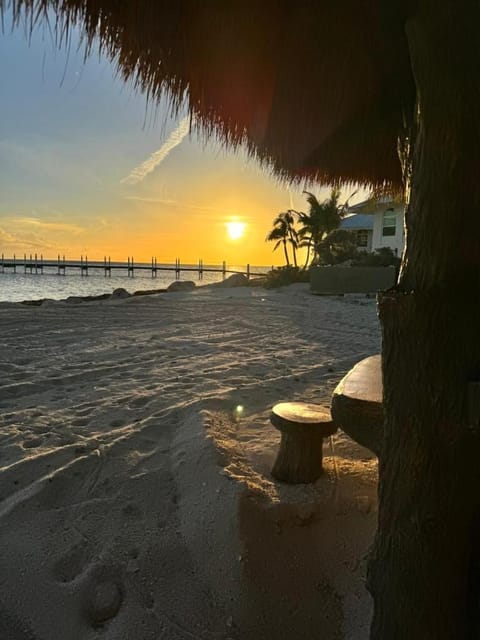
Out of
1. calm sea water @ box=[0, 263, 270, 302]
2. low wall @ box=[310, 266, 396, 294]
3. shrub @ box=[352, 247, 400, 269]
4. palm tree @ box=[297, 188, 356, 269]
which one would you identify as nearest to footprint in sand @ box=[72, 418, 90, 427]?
low wall @ box=[310, 266, 396, 294]

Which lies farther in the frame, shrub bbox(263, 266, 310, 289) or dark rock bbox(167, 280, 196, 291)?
shrub bbox(263, 266, 310, 289)

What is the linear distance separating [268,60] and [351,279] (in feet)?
49.2

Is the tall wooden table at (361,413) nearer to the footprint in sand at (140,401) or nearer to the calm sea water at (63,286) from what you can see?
the footprint in sand at (140,401)

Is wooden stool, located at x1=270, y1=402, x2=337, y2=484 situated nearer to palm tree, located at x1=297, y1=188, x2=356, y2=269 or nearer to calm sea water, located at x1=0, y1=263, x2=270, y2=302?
calm sea water, located at x1=0, y1=263, x2=270, y2=302

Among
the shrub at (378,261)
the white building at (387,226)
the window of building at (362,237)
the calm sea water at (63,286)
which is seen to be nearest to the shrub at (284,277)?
the shrub at (378,261)

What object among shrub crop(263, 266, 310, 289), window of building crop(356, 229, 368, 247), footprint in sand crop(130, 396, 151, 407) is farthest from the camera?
window of building crop(356, 229, 368, 247)

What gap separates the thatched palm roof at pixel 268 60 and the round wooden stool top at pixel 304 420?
5.76 ft

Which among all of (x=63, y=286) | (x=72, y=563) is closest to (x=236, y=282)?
(x=63, y=286)

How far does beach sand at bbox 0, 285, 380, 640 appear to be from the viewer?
159cm

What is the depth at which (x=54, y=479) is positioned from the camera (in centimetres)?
226

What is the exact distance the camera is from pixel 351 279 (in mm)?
16250

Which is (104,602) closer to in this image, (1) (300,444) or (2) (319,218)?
(1) (300,444)

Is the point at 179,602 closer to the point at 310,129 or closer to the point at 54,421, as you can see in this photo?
the point at 54,421

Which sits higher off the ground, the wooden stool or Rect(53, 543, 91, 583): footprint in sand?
the wooden stool
